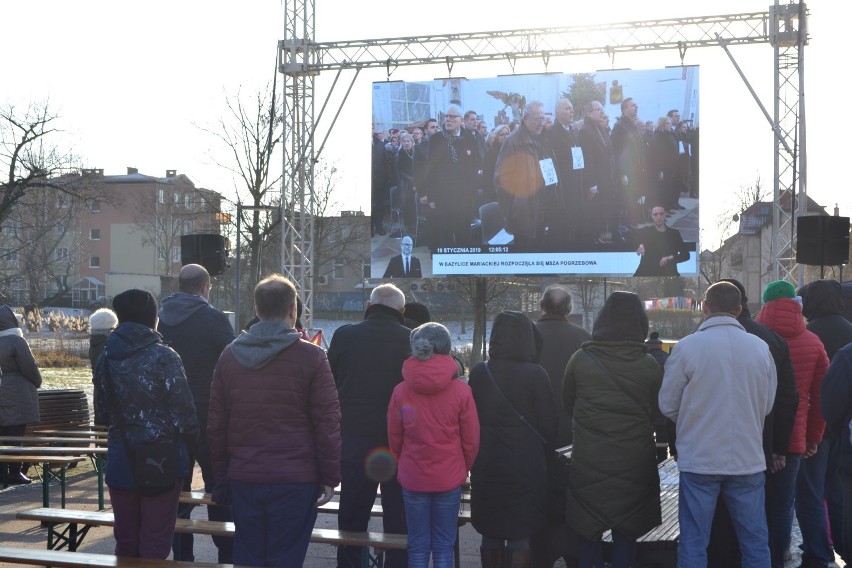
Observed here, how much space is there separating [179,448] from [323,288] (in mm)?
68174

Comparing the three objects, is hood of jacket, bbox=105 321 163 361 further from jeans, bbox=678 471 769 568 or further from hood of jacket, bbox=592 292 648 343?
jeans, bbox=678 471 769 568

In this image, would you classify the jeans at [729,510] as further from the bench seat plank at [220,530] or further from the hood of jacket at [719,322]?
the bench seat plank at [220,530]

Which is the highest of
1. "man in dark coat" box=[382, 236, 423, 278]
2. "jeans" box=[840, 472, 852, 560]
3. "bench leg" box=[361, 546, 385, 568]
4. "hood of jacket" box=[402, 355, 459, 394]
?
"man in dark coat" box=[382, 236, 423, 278]

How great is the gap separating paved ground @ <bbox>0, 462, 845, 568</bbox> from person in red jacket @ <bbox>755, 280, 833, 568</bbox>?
414 mm

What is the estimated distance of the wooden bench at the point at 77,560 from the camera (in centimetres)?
509

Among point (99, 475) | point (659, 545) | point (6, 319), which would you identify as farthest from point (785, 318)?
point (6, 319)

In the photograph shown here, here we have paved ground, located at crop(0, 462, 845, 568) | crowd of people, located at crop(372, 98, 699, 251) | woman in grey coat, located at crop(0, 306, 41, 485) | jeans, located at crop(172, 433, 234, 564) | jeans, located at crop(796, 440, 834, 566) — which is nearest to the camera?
jeans, located at crop(172, 433, 234, 564)

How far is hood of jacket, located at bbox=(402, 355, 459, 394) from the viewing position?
17.8 feet

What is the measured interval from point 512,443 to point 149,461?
6.35 ft

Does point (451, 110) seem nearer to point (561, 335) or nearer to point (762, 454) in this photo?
point (561, 335)

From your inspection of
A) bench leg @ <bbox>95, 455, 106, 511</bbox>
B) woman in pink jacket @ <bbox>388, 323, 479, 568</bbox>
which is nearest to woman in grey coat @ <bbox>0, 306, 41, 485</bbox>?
bench leg @ <bbox>95, 455, 106, 511</bbox>

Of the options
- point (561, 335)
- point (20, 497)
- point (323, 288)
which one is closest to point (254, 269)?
point (20, 497)

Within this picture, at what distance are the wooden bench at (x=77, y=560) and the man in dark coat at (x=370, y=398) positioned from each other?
1142 millimetres

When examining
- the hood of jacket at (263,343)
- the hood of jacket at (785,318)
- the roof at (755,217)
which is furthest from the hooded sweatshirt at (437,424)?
the roof at (755,217)
